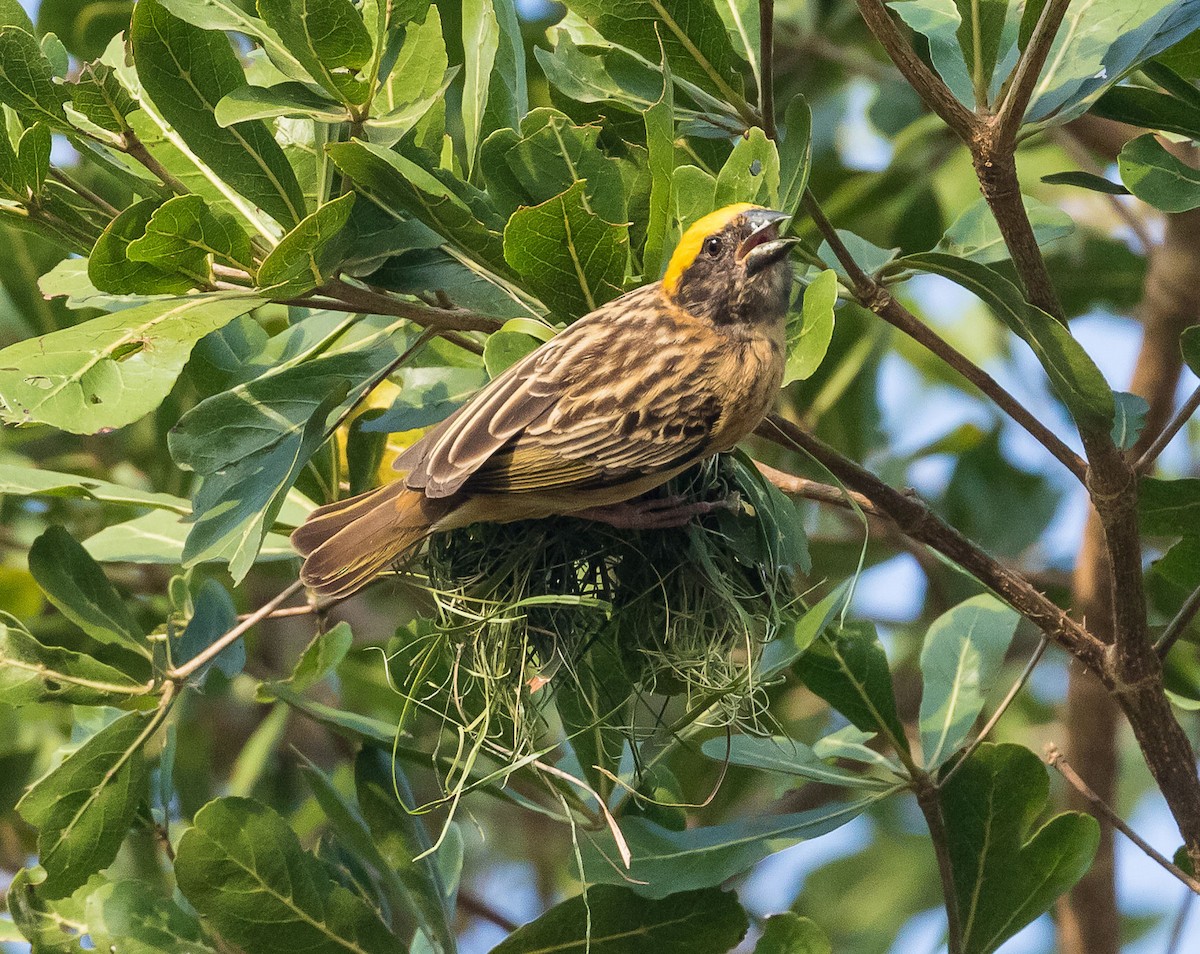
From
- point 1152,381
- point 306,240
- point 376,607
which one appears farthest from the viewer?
point 376,607

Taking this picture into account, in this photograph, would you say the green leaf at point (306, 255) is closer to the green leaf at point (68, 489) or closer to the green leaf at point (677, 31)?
the green leaf at point (677, 31)

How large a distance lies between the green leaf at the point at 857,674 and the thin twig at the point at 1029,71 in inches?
49.6

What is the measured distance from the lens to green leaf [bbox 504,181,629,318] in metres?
2.40

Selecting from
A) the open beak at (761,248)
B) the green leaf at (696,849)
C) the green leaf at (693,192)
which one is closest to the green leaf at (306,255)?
the green leaf at (693,192)

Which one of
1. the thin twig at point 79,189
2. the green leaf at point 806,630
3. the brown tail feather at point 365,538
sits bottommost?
the brown tail feather at point 365,538

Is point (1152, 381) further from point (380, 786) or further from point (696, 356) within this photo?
point (380, 786)

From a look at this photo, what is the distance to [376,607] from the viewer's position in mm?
5965

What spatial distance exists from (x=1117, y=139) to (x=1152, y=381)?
0.91m

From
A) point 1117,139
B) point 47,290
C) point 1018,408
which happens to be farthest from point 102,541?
point 1117,139

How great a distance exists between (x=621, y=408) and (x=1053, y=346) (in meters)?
0.81

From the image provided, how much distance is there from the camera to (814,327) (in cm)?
248

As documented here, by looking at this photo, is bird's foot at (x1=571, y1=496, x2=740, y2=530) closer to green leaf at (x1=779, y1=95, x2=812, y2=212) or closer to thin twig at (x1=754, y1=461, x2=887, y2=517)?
thin twig at (x1=754, y1=461, x2=887, y2=517)

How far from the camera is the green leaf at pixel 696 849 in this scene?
2.93 metres

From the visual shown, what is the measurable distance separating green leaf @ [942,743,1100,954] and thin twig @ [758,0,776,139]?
4.63 ft
